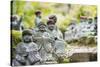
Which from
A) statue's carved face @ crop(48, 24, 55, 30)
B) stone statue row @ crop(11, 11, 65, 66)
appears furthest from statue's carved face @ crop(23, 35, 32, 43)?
statue's carved face @ crop(48, 24, 55, 30)

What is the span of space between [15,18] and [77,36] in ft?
2.35

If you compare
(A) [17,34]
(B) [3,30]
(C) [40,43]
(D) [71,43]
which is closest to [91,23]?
(D) [71,43]

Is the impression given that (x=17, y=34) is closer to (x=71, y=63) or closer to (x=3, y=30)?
(x=3, y=30)

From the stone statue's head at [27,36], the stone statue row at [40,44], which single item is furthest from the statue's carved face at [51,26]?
the stone statue's head at [27,36]

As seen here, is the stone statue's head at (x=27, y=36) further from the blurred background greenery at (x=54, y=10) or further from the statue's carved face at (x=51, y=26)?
the statue's carved face at (x=51, y=26)

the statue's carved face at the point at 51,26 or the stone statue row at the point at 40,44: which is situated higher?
the statue's carved face at the point at 51,26

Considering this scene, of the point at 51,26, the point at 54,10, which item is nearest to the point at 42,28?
the point at 51,26

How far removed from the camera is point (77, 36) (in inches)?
80.7

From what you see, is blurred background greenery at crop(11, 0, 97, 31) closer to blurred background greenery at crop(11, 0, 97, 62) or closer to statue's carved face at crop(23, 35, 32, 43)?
blurred background greenery at crop(11, 0, 97, 62)

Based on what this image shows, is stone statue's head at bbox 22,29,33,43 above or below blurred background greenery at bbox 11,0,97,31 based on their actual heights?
below

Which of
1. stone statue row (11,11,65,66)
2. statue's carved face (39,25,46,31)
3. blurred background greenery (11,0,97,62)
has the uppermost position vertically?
blurred background greenery (11,0,97,62)

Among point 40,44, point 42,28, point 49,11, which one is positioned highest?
point 49,11

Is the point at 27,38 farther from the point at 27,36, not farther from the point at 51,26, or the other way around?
the point at 51,26

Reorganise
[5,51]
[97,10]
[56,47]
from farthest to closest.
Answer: [97,10], [56,47], [5,51]
